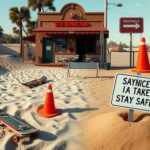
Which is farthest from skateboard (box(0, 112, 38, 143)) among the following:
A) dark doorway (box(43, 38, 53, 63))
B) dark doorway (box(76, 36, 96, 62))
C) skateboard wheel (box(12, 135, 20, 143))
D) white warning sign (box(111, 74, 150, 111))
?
dark doorway (box(43, 38, 53, 63))

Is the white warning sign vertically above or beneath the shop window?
beneath

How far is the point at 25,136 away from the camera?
548 centimetres

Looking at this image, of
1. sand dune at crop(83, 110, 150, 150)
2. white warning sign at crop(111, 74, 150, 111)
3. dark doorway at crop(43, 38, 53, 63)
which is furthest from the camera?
dark doorway at crop(43, 38, 53, 63)

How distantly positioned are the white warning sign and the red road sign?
24431mm

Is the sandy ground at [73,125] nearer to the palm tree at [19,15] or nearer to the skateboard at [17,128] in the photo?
the skateboard at [17,128]

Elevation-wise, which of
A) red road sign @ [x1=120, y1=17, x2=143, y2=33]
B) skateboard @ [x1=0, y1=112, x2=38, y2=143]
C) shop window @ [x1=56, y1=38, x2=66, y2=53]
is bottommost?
skateboard @ [x1=0, y1=112, x2=38, y2=143]

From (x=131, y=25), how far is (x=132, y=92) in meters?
25.3

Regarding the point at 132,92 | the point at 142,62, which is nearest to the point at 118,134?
the point at 132,92

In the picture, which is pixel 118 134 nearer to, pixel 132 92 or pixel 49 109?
pixel 132 92

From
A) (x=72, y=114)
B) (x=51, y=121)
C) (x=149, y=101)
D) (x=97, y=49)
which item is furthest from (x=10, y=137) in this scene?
(x=97, y=49)

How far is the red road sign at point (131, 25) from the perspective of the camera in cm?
2962

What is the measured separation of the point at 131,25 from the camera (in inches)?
1187

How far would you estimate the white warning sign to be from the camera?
5520 mm

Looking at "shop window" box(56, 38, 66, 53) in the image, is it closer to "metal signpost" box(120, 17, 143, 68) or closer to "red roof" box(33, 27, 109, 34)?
"red roof" box(33, 27, 109, 34)
